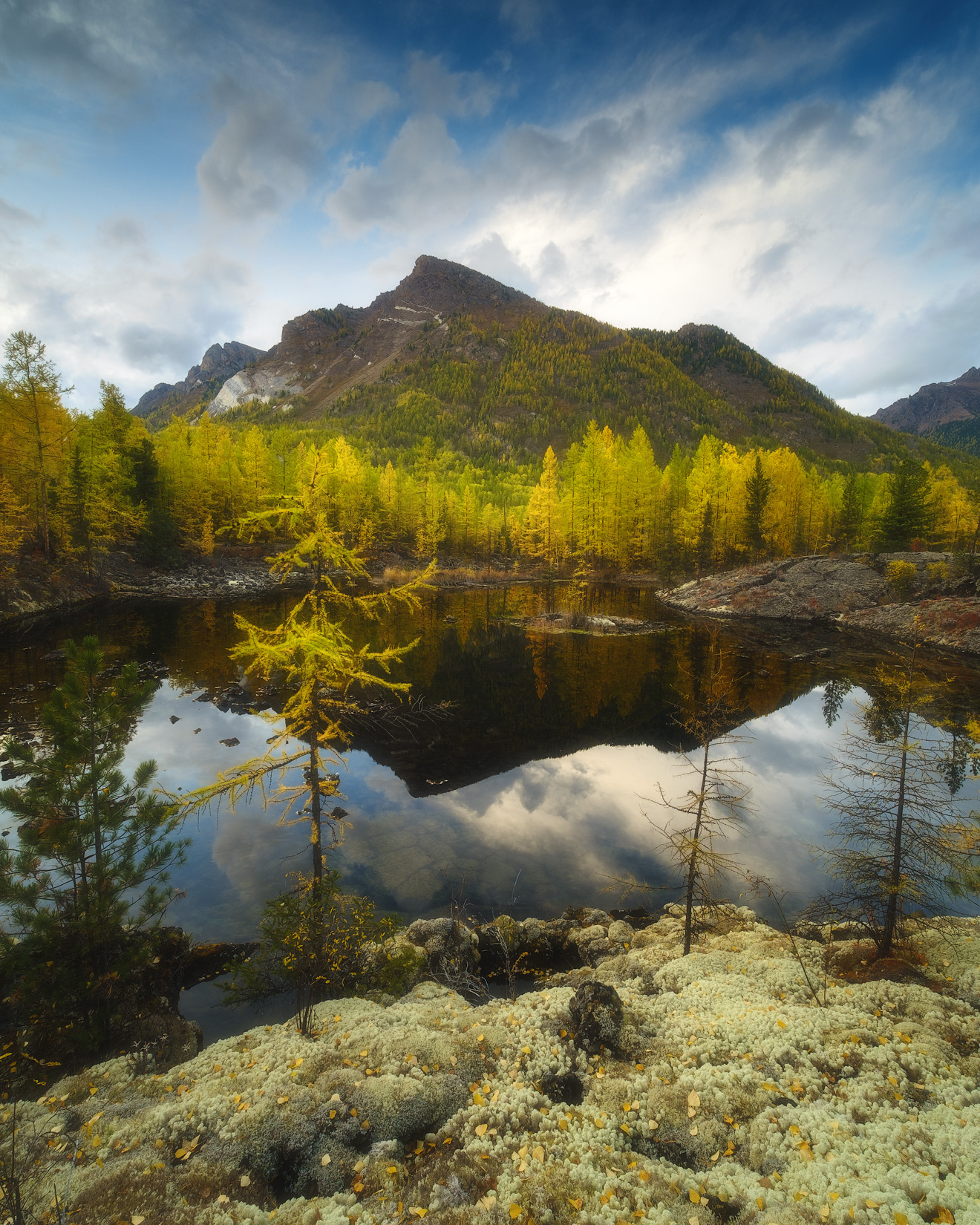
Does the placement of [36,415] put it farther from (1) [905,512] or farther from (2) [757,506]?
(1) [905,512]

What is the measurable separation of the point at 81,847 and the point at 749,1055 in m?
8.62

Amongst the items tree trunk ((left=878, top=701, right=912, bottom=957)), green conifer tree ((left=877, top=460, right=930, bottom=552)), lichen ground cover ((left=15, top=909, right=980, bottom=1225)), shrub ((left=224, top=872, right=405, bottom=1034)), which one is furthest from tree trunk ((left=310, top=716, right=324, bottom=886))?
green conifer tree ((left=877, top=460, right=930, bottom=552))

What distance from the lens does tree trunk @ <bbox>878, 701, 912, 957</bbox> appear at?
7.43 meters

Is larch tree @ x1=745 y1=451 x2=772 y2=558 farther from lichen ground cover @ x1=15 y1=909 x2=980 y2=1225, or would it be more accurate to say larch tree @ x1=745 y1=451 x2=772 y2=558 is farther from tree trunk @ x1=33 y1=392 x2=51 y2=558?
tree trunk @ x1=33 y1=392 x2=51 y2=558

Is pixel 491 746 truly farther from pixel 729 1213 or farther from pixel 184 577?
pixel 184 577

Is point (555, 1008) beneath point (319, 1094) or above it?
beneath

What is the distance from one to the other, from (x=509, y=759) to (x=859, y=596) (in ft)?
124

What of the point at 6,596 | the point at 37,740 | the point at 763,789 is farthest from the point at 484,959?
the point at 6,596

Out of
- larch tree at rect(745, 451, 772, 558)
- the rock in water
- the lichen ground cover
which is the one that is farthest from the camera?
larch tree at rect(745, 451, 772, 558)

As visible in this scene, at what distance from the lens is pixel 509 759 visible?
16953 mm

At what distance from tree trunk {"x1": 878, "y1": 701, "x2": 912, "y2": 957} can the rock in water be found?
173 inches

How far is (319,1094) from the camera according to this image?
17.7 feet

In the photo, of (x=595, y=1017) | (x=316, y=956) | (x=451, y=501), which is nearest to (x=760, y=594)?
(x=595, y=1017)

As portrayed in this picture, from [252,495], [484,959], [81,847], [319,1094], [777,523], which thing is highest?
[252,495]
